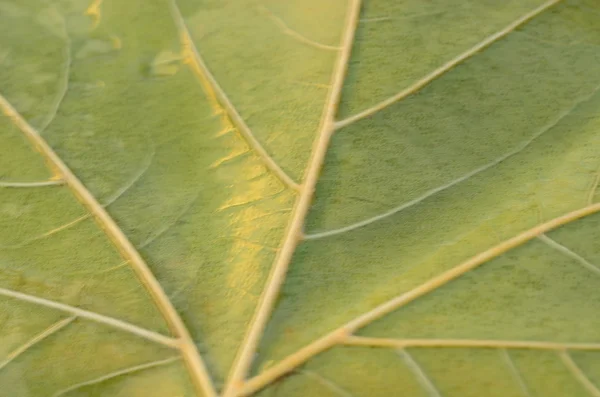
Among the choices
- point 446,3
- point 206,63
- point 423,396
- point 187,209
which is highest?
point 446,3

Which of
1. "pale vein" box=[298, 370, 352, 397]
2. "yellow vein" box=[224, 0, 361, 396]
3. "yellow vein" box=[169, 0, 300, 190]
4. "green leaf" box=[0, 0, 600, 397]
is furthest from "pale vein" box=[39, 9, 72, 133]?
"pale vein" box=[298, 370, 352, 397]

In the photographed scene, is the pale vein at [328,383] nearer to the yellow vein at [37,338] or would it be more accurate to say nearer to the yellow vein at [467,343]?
the yellow vein at [467,343]

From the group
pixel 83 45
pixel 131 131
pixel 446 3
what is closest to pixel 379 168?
pixel 446 3

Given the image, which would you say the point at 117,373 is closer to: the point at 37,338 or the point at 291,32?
the point at 37,338

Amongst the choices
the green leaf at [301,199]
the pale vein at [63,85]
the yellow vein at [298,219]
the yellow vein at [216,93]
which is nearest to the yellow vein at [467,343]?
the green leaf at [301,199]

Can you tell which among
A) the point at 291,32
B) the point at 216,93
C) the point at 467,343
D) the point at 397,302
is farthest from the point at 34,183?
Answer: the point at 467,343

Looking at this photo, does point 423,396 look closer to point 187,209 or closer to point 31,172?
point 187,209
